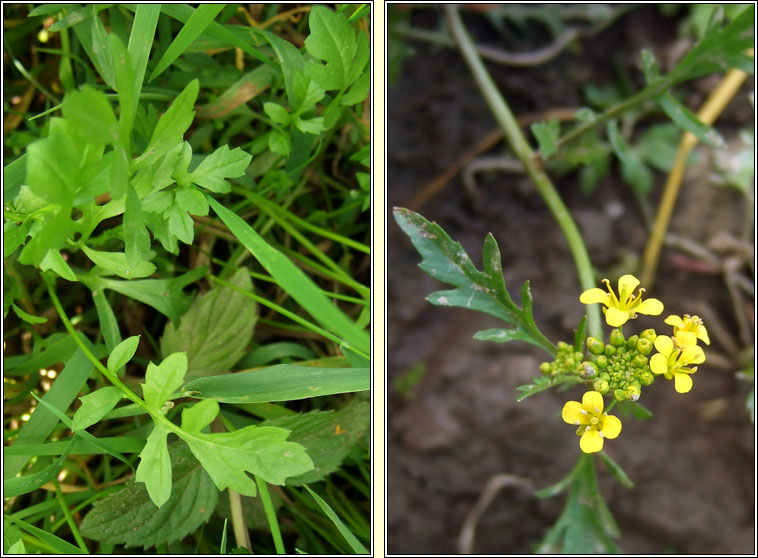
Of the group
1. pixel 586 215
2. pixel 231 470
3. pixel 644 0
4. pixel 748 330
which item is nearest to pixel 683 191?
pixel 586 215

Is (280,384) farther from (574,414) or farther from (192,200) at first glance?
(574,414)

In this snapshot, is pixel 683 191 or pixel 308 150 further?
pixel 683 191

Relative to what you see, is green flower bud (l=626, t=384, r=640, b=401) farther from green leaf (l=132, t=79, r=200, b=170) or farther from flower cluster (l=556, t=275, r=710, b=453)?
green leaf (l=132, t=79, r=200, b=170)

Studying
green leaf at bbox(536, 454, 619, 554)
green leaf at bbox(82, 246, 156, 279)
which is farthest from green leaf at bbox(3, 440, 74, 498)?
green leaf at bbox(536, 454, 619, 554)

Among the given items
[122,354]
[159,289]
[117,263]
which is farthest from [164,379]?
[159,289]

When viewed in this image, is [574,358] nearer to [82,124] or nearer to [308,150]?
[308,150]

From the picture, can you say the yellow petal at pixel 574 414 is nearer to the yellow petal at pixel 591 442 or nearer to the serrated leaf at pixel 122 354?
the yellow petal at pixel 591 442
